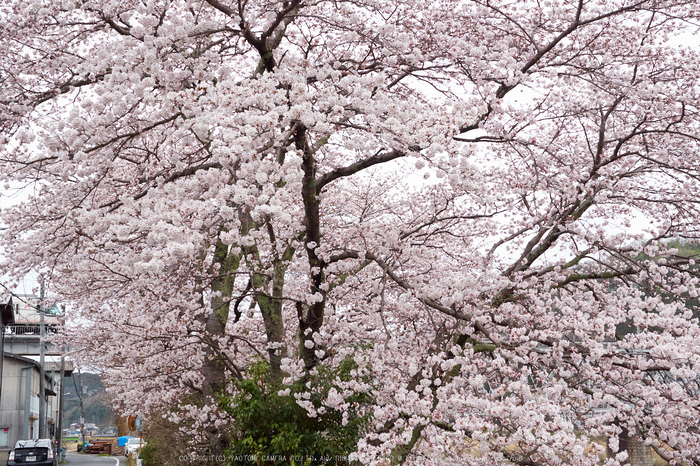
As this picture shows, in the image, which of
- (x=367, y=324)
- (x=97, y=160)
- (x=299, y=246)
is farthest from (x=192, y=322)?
(x=97, y=160)

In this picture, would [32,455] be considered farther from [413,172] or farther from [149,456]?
[413,172]

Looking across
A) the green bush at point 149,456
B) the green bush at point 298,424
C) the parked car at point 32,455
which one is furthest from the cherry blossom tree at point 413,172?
the parked car at point 32,455

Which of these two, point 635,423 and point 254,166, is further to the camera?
point 635,423

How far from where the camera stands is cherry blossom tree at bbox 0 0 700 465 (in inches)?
206

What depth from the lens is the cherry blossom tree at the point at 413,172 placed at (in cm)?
524

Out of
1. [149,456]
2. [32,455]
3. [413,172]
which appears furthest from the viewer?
[32,455]

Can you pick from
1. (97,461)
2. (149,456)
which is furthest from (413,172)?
(97,461)

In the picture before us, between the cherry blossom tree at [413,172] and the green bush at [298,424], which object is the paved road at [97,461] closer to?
the cherry blossom tree at [413,172]

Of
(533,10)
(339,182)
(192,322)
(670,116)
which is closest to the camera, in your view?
(670,116)

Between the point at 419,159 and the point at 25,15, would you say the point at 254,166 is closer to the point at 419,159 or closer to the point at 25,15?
the point at 419,159

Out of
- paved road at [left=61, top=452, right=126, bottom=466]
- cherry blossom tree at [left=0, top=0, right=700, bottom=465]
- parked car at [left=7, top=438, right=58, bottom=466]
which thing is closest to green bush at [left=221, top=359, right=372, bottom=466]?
cherry blossom tree at [left=0, top=0, right=700, bottom=465]

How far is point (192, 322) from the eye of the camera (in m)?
8.85

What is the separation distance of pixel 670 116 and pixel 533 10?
200 cm

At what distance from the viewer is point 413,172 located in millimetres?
6133
